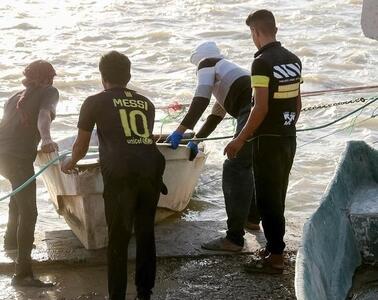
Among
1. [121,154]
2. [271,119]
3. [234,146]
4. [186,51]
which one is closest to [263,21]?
[271,119]

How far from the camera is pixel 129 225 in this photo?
5801 mm

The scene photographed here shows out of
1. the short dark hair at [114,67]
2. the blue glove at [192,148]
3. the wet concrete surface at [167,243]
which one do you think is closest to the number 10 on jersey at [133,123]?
the short dark hair at [114,67]

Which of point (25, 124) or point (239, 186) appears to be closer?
point (25, 124)

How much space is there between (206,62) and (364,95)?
29.8 ft

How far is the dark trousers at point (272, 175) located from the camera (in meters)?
6.42

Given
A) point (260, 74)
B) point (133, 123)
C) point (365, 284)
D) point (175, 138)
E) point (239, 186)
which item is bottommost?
point (365, 284)

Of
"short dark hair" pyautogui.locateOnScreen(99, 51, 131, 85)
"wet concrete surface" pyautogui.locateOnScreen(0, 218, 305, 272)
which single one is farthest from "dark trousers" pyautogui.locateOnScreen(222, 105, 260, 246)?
"short dark hair" pyautogui.locateOnScreen(99, 51, 131, 85)

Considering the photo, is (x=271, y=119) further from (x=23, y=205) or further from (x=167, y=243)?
(x=23, y=205)

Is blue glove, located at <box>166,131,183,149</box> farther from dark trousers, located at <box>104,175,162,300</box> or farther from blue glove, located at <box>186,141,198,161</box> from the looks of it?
dark trousers, located at <box>104,175,162,300</box>

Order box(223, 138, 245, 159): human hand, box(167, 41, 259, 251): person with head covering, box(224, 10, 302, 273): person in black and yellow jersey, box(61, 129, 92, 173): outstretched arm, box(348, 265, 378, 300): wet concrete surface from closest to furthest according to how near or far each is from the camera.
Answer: box(61, 129, 92, 173): outstretched arm, box(348, 265, 378, 300): wet concrete surface, box(224, 10, 302, 273): person in black and yellow jersey, box(223, 138, 245, 159): human hand, box(167, 41, 259, 251): person with head covering

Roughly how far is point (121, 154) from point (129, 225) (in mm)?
510

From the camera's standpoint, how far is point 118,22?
2416 centimetres

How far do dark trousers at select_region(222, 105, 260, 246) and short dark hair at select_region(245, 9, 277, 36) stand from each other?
961 millimetres

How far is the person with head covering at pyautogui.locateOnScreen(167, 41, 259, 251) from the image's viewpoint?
704cm
